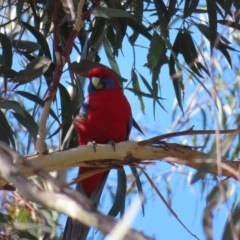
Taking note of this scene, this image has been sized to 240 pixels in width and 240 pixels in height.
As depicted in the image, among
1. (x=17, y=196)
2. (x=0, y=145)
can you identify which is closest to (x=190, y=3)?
(x=17, y=196)

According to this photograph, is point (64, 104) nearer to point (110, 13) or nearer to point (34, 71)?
point (34, 71)

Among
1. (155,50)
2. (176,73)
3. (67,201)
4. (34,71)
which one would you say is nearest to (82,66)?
(34,71)

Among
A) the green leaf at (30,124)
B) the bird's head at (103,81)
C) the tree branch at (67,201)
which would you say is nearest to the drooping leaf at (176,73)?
the bird's head at (103,81)

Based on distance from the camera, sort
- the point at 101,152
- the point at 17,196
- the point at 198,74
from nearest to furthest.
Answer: the point at 101,152
the point at 198,74
the point at 17,196

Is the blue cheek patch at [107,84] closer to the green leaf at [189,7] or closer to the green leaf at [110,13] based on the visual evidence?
the green leaf at [189,7]

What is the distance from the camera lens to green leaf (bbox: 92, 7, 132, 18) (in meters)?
1.88

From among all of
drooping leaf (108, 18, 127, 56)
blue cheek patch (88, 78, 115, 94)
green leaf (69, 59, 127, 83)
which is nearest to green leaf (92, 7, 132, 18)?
green leaf (69, 59, 127, 83)

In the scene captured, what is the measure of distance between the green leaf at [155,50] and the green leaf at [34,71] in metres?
0.32

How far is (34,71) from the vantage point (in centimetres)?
196

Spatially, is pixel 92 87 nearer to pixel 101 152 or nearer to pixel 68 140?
pixel 68 140

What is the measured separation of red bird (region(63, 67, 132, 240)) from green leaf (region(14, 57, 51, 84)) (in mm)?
301

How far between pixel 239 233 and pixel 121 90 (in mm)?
1537

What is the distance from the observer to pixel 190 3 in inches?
90.7

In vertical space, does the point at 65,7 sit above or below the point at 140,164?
above
